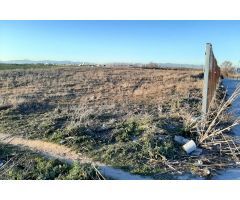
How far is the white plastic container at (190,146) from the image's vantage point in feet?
20.2

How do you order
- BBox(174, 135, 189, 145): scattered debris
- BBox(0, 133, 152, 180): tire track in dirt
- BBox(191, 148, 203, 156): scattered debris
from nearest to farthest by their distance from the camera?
BBox(0, 133, 152, 180): tire track in dirt, BBox(191, 148, 203, 156): scattered debris, BBox(174, 135, 189, 145): scattered debris

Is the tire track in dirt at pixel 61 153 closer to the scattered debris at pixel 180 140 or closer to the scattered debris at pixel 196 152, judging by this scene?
the scattered debris at pixel 196 152

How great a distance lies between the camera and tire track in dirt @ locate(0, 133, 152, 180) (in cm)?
531

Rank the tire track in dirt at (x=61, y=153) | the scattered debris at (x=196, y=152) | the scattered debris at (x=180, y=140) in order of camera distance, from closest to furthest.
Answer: the tire track in dirt at (x=61, y=153) → the scattered debris at (x=196, y=152) → the scattered debris at (x=180, y=140)

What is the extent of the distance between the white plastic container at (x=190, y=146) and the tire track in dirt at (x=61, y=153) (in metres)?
1.16

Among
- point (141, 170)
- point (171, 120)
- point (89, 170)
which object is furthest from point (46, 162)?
point (171, 120)

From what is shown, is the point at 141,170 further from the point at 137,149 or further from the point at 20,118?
the point at 20,118

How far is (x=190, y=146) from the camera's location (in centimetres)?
618

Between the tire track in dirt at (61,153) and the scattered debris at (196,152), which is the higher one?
the scattered debris at (196,152)

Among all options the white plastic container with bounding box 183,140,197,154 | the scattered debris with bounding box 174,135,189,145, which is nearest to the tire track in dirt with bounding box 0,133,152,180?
the white plastic container with bounding box 183,140,197,154

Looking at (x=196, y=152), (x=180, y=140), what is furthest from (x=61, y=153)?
(x=196, y=152)

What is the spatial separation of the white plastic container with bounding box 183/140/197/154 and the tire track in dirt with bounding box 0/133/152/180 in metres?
→ 1.16

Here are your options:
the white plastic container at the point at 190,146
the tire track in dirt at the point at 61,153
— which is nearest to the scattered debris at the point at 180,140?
the white plastic container at the point at 190,146

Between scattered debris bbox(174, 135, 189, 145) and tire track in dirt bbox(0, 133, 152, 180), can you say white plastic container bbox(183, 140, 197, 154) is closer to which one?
scattered debris bbox(174, 135, 189, 145)
